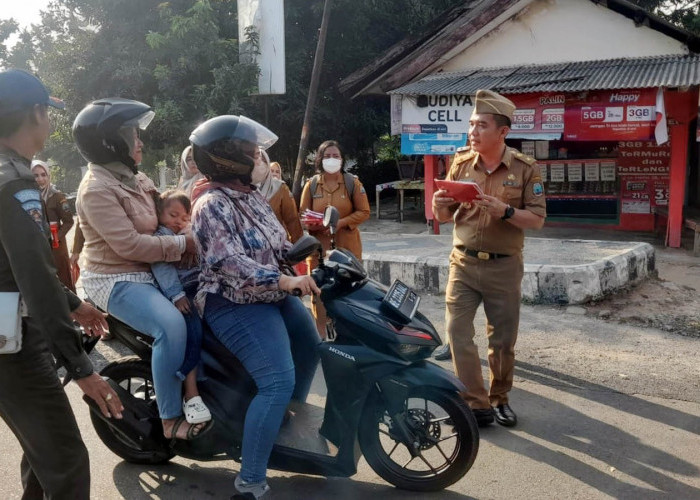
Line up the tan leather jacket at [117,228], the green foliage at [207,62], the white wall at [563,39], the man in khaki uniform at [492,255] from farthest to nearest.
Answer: the green foliage at [207,62] < the white wall at [563,39] < the man in khaki uniform at [492,255] < the tan leather jacket at [117,228]

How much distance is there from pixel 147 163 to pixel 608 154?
1014 cm

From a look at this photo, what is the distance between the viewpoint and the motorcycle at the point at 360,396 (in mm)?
2959

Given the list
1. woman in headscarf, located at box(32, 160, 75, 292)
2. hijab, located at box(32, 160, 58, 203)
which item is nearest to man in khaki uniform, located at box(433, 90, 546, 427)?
hijab, located at box(32, 160, 58, 203)

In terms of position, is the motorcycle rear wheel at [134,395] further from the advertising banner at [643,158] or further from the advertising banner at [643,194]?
the advertising banner at [643,158]

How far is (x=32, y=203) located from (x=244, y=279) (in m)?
0.90

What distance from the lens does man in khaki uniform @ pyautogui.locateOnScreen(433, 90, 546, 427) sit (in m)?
3.70

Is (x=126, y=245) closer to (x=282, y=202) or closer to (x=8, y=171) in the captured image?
(x=8, y=171)

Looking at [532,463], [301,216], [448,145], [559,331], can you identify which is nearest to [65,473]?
[532,463]

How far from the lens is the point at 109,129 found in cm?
298

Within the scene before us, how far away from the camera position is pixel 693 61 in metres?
9.77

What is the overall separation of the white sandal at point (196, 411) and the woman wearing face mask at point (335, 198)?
223 centimetres

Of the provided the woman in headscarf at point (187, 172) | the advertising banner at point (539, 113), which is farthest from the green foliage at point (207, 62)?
the woman in headscarf at point (187, 172)

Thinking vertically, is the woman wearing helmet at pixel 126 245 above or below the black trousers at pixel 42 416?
above

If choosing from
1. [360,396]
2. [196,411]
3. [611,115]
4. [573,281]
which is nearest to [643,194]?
[611,115]
